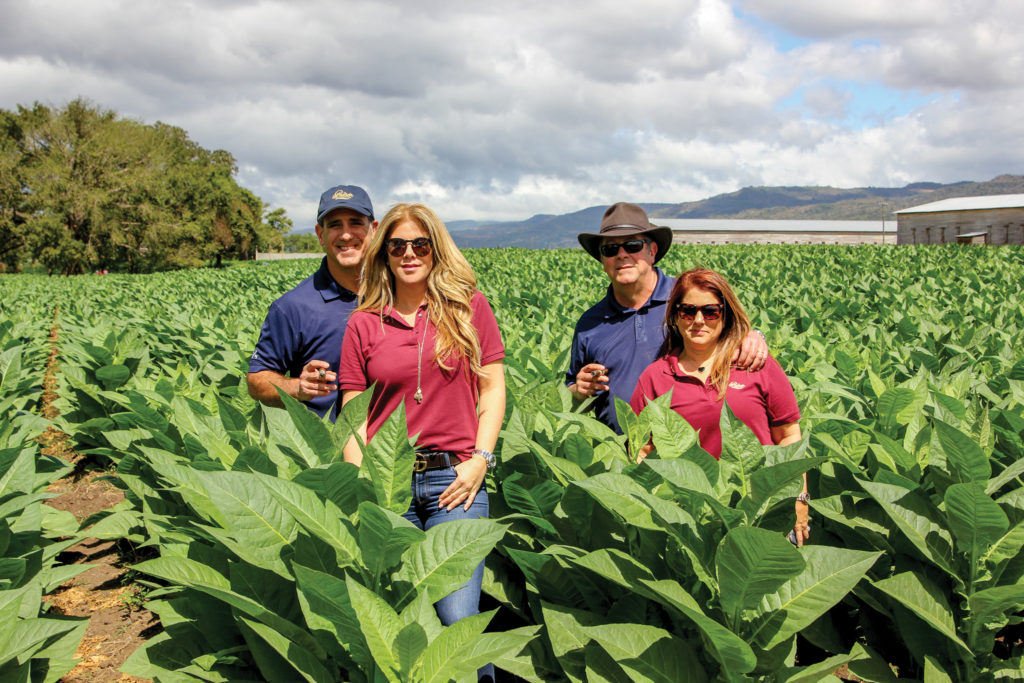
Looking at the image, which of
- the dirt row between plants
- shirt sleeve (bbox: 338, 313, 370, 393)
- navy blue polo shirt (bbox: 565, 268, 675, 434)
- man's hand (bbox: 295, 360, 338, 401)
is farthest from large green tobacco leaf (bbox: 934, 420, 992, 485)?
the dirt row between plants

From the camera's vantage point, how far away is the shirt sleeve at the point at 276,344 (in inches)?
143

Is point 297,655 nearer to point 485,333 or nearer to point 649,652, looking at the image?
point 649,652

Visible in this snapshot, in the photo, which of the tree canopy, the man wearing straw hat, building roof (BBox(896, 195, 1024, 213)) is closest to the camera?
the man wearing straw hat

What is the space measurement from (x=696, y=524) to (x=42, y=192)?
66397mm

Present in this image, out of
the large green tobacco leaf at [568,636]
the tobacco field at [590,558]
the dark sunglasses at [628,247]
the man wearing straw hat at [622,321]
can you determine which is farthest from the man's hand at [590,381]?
the large green tobacco leaf at [568,636]

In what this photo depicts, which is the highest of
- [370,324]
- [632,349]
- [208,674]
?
[370,324]

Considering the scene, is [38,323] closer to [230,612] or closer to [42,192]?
[230,612]

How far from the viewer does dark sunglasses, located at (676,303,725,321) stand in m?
2.95

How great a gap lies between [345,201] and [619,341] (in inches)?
65.9

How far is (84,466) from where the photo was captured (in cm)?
656

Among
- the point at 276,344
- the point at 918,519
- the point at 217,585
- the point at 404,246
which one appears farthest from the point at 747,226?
the point at 217,585

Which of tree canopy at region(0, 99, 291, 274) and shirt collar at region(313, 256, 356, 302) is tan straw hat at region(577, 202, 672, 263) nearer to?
shirt collar at region(313, 256, 356, 302)

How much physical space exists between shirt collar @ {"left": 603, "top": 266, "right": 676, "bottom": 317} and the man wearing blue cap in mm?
1389

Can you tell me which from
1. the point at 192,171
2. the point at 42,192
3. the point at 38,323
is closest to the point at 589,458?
the point at 38,323
